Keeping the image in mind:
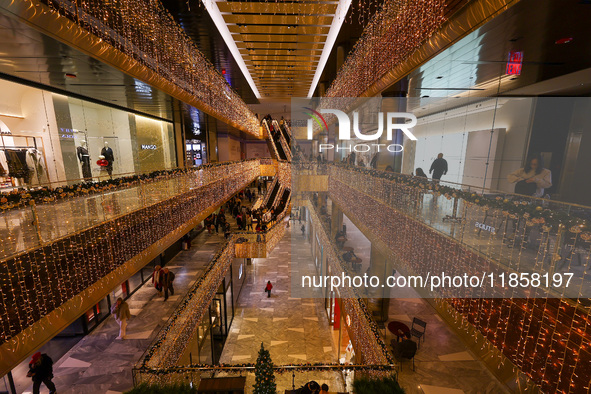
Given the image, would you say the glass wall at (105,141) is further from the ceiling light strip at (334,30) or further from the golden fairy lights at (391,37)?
the ceiling light strip at (334,30)

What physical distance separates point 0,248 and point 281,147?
17.3 metres

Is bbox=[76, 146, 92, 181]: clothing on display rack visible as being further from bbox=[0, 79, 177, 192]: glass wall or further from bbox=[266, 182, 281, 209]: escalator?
bbox=[266, 182, 281, 209]: escalator

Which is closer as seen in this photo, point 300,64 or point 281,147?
point 300,64

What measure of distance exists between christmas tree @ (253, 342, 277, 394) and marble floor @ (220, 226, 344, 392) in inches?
41.2

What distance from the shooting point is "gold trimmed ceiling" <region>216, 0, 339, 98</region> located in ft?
22.3

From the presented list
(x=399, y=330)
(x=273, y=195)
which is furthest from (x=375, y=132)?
(x=399, y=330)

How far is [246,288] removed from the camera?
13.4 metres

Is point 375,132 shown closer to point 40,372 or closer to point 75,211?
point 75,211

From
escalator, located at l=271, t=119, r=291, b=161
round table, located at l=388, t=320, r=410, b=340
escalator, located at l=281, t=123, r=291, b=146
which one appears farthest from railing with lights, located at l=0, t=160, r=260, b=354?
escalator, located at l=281, t=123, r=291, b=146

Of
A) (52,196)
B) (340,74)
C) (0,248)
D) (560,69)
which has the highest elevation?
(340,74)

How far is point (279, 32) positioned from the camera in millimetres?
8148

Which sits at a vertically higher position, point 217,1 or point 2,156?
point 217,1

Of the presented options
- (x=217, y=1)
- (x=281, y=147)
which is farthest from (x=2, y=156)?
(x=281, y=147)

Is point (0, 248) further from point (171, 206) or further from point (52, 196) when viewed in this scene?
point (171, 206)
